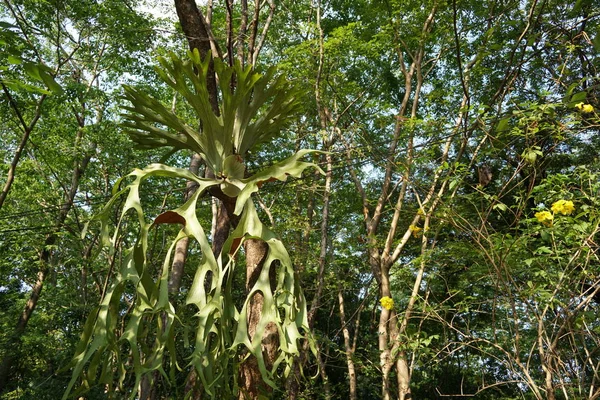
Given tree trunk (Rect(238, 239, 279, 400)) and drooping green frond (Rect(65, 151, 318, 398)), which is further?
tree trunk (Rect(238, 239, 279, 400))

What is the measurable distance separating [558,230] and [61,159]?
7.73 meters

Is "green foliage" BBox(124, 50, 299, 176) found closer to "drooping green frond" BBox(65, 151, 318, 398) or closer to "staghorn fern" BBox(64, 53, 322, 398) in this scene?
"staghorn fern" BBox(64, 53, 322, 398)

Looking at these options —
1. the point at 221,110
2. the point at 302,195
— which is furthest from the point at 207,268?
the point at 302,195

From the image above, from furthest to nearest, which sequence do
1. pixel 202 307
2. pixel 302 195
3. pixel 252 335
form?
1. pixel 302 195
2. pixel 252 335
3. pixel 202 307

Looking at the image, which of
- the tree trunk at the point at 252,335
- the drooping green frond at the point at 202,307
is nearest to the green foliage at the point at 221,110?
the drooping green frond at the point at 202,307

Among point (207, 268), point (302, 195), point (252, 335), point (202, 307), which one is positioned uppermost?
point (302, 195)

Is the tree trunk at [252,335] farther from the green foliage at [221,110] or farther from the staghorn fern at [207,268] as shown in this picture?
the green foliage at [221,110]

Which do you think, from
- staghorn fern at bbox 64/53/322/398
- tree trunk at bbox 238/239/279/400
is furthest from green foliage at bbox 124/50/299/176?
tree trunk at bbox 238/239/279/400

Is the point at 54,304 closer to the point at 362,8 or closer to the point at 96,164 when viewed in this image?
the point at 96,164

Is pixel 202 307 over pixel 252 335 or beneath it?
over

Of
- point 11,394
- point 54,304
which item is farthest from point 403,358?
point 11,394

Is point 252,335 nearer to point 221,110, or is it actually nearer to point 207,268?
point 207,268

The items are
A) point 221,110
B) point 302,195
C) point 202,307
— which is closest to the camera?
point 202,307

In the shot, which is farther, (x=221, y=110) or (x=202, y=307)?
(x=221, y=110)
